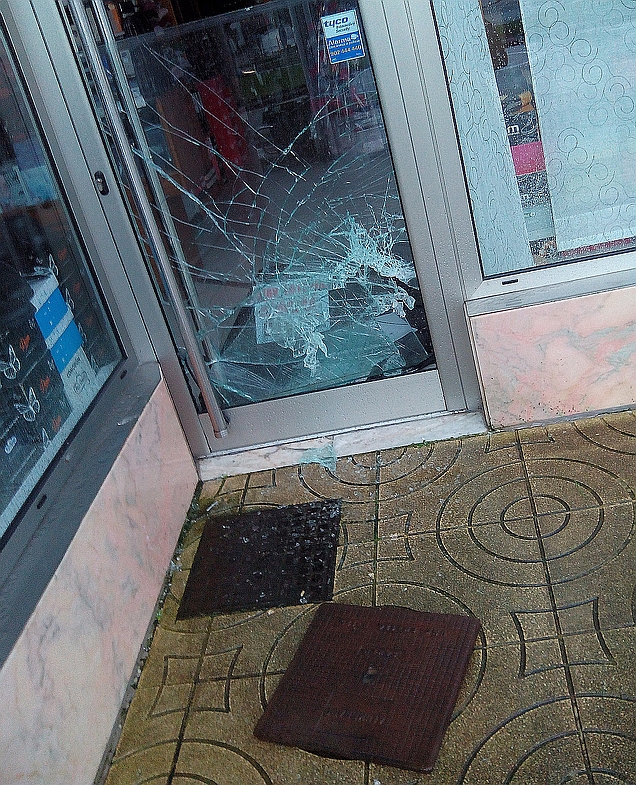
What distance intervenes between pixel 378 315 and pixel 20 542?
1550 mm

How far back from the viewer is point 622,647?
1953 mm

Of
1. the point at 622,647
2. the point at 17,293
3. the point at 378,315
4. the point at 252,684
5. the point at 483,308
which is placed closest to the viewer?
the point at 622,647

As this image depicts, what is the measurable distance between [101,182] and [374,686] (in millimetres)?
1898

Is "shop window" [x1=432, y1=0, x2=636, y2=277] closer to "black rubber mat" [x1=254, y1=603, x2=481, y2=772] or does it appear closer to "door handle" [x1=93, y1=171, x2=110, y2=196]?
"door handle" [x1=93, y1=171, x2=110, y2=196]

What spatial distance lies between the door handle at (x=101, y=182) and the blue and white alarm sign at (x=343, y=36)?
2.90 feet

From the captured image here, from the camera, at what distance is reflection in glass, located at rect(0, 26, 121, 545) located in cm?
219

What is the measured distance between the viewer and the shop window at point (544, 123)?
2531 millimetres

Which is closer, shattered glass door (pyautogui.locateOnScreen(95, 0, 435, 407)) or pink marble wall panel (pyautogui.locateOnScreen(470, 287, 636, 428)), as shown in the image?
shattered glass door (pyautogui.locateOnScreen(95, 0, 435, 407))

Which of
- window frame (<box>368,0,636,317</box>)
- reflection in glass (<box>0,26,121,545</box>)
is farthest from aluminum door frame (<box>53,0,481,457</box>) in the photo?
reflection in glass (<box>0,26,121,545</box>)

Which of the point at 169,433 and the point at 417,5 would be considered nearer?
the point at 417,5

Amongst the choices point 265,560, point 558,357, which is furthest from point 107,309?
point 558,357

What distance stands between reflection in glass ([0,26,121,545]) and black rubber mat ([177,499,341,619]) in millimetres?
641

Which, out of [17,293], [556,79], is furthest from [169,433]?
[556,79]

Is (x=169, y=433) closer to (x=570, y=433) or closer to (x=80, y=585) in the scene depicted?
(x=80, y=585)
